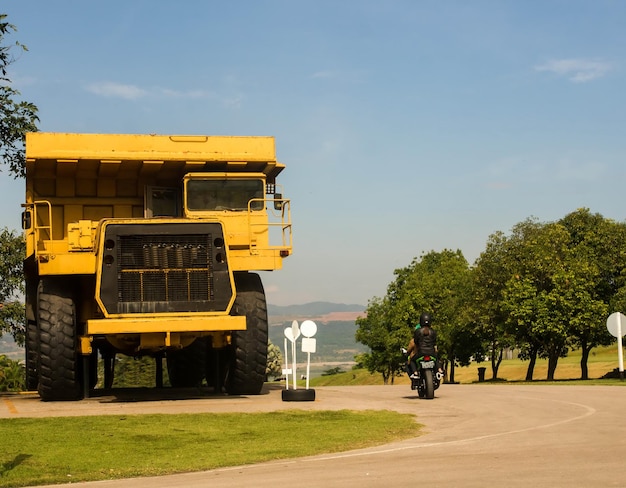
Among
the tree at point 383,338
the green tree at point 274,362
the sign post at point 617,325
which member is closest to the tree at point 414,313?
the tree at point 383,338

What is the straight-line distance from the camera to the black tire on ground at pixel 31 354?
24042 millimetres

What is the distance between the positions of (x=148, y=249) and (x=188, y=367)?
Result: 945 cm

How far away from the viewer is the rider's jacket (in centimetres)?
2178

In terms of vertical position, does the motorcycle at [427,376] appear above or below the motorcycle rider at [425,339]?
below

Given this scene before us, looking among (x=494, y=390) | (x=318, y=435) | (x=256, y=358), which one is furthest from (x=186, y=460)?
(x=494, y=390)

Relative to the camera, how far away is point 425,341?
71.8 feet

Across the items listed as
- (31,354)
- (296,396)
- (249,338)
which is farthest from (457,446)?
(31,354)

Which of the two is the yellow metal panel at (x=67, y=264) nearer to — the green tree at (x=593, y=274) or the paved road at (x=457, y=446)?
the paved road at (x=457, y=446)

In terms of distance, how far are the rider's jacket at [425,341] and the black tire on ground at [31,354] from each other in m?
8.54

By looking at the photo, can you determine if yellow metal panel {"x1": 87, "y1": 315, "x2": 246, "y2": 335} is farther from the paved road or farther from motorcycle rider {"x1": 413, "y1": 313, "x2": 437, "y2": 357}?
motorcycle rider {"x1": 413, "y1": 313, "x2": 437, "y2": 357}

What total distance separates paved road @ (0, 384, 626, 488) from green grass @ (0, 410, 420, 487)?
0.56 metres

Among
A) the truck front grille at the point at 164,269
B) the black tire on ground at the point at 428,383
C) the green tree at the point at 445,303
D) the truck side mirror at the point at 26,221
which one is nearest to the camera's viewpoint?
the truck front grille at the point at 164,269

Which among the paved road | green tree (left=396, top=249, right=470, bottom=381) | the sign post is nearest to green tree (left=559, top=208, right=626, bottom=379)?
green tree (left=396, top=249, right=470, bottom=381)

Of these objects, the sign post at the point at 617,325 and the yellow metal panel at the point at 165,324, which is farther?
the sign post at the point at 617,325
